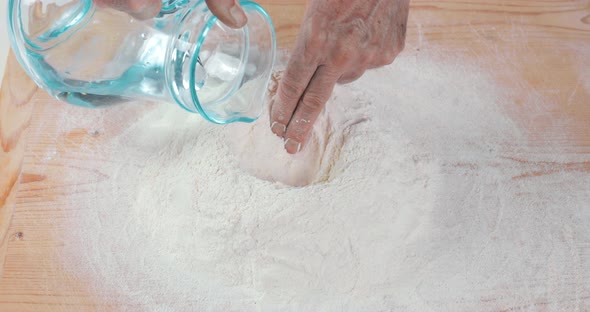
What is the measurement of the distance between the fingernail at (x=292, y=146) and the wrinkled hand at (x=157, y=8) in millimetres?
185

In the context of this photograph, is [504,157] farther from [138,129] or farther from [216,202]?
[138,129]

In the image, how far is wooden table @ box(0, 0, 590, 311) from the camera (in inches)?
26.3

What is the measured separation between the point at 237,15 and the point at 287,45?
300 millimetres

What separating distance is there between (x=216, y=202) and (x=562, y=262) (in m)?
0.42

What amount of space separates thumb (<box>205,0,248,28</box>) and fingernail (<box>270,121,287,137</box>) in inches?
6.4

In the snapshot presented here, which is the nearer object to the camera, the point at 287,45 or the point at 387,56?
the point at 387,56

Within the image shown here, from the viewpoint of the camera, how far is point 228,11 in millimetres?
497

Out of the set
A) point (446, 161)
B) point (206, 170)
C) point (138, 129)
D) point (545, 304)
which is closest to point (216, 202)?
point (206, 170)

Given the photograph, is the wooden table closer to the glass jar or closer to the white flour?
the white flour

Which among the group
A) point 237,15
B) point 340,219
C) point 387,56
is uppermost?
point 237,15

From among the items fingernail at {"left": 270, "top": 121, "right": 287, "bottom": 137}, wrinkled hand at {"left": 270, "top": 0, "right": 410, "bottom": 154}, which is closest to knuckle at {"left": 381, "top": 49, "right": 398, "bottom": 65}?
wrinkled hand at {"left": 270, "top": 0, "right": 410, "bottom": 154}

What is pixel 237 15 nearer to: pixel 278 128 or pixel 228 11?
pixel 228 11

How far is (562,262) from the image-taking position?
64 cm

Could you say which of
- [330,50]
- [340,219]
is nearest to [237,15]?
[330,50]
